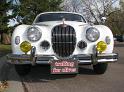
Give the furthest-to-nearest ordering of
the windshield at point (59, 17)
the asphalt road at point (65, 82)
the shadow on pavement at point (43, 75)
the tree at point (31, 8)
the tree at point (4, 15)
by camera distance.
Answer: the tree at point (31, 8) → the tree at point (4, 15) → the windshield at point (59, 17) → the shadow on pavement at point (43, 75) → the asphalt road at point (65, 82)

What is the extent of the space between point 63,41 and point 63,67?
2.20 ft

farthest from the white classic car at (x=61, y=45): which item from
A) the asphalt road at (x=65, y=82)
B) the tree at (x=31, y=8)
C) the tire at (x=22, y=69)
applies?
the tree at (x=31, y=8)

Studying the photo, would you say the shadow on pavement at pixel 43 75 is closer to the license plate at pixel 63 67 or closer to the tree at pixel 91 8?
the license plate at pixel 63 67

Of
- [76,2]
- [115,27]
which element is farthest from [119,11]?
[76,2]

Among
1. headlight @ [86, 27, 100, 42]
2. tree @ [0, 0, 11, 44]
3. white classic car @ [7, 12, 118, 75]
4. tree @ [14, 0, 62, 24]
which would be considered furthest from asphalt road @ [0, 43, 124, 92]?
tree @ [14, 0, 62, 24]

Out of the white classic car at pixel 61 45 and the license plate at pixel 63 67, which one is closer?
the license plate at pixel 63 67

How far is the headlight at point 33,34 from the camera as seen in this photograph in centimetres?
912

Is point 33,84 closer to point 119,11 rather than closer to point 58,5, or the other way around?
point 58,5

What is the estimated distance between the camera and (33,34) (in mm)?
9156

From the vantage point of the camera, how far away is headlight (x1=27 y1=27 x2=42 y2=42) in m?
9.12

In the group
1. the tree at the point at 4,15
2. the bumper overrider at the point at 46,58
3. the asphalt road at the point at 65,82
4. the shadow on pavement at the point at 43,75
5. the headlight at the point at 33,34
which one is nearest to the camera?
the asphalt road at the point at 65,82

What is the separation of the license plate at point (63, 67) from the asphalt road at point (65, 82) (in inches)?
13.7

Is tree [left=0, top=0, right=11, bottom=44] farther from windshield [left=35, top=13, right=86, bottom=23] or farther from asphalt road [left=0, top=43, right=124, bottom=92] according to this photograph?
asphalt road [left=0, top=43, right=124, bottom=92]

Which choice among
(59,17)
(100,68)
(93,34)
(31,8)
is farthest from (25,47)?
(31,8)
